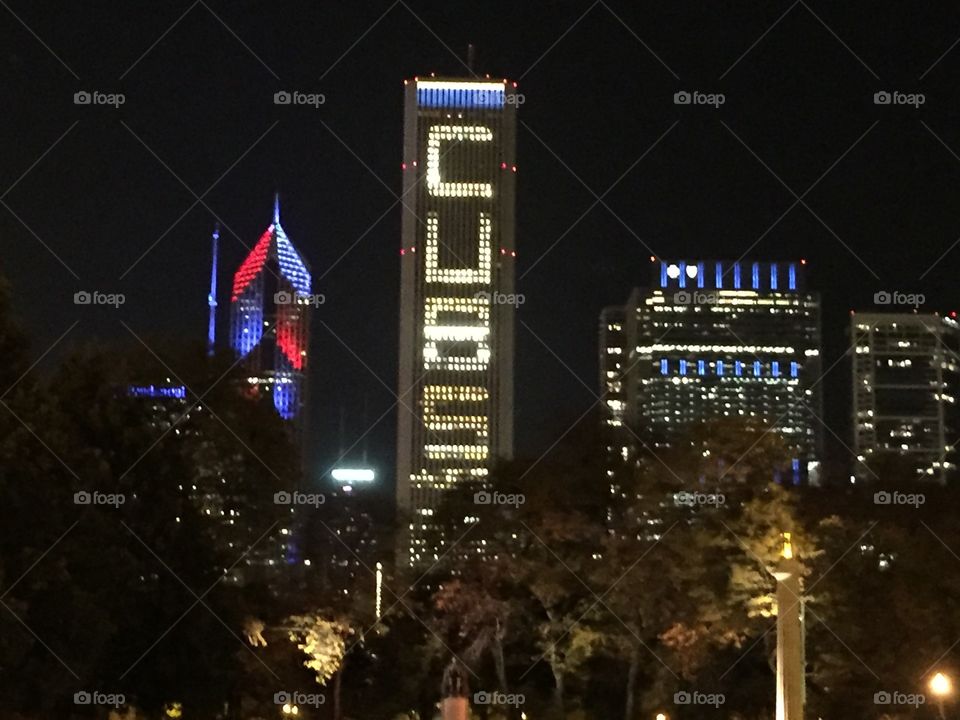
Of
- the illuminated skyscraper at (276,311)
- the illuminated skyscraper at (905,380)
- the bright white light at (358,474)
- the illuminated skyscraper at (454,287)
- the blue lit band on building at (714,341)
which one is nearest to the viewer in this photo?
the illuminated skyscraper at (276,311)

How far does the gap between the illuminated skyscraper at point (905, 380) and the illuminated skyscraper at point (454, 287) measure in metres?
15.2

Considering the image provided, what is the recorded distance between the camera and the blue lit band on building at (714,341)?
5566 cm

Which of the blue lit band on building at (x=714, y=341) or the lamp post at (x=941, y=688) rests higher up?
the blue lit band on building at (x=714, y=341)

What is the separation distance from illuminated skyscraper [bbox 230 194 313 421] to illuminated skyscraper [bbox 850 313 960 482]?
21693 mm

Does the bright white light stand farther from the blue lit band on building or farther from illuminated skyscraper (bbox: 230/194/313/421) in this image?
the blue lit band on building

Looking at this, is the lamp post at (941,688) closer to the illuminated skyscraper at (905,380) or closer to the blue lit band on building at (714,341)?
the blue lit band on building at (714,341)

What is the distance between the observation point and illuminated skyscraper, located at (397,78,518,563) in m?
57.1

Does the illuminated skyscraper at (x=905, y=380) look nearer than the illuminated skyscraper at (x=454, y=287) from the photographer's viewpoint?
Yes

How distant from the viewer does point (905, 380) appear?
56.3m

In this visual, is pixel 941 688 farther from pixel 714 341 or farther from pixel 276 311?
pixel 714 341

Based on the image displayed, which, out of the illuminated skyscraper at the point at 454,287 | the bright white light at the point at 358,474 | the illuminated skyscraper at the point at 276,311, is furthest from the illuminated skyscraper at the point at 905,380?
the illuminated skyscraper at the point at 276,311

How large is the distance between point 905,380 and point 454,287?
73.8 feet

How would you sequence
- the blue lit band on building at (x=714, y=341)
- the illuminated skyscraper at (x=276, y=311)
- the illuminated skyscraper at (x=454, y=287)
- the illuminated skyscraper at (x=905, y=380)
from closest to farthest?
the illuminated skyscraper at (x=276, y=311) < the illuminated skyscraper at (x=905, y=380) < the blue lit band on building at (x=714, y=341) < the illuminated skyscraper at (x=454, y=287)

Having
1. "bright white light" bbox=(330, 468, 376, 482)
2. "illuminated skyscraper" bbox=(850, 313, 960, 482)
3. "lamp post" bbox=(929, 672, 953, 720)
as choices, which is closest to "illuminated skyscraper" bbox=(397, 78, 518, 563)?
"bright white light" bbox=(330, 468, 376, 482)
